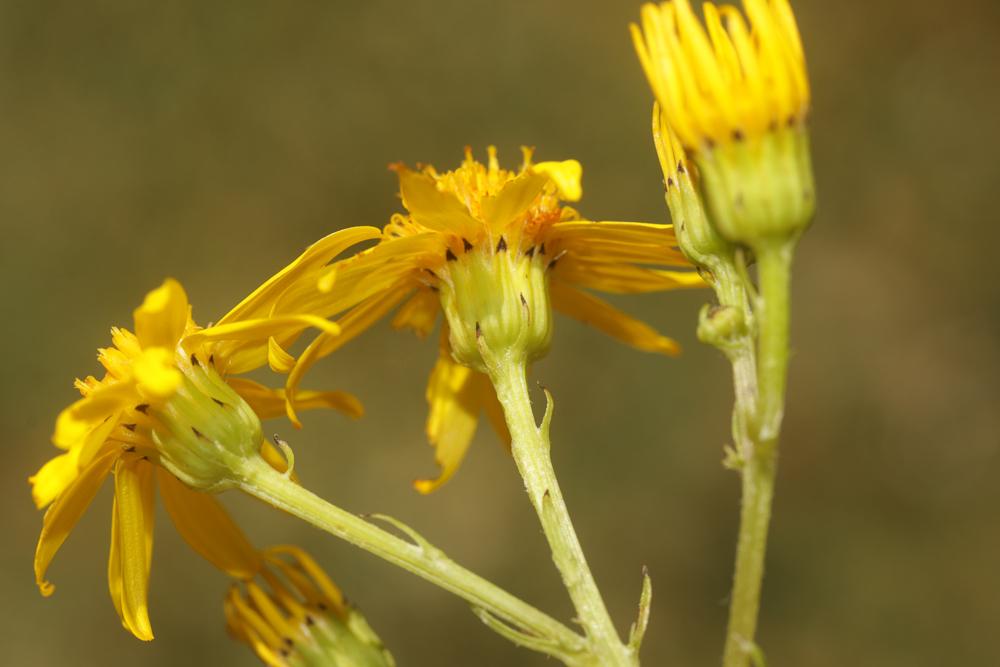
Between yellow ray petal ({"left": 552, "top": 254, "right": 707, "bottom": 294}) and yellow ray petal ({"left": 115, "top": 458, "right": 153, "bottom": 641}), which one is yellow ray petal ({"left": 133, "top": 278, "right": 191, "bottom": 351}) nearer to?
yellow ray petal ({"left": 115, "top": 458, "right": 153, "bottom": 641})

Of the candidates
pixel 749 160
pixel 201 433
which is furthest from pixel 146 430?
pixel 749 160

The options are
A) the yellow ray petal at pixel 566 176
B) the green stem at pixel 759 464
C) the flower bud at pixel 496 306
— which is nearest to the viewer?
the green stem at pixel 759 464

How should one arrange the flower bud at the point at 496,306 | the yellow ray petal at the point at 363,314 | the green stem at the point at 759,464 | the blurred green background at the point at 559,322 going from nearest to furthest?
1. the green stem at the point at 759,464
2. the flower bud at the point at 496,306
3. the yellow ray petal at the point at 363,314
4. the blurred green background at the point at 559,322

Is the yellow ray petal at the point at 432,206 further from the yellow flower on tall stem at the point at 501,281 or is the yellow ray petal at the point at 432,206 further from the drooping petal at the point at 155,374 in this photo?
the drooping petal at the point at 155,374

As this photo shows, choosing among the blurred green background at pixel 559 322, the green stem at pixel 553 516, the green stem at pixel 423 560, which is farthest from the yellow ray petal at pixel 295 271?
the blurred green background at pixel 559 322

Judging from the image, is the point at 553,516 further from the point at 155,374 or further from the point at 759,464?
the point at 155,374

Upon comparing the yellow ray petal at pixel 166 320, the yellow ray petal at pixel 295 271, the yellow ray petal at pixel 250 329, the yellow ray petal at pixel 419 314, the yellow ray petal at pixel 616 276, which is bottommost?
the yellow ray petal at pixel 616 276
